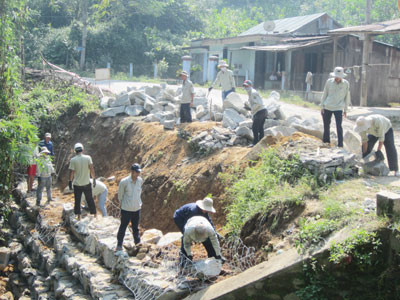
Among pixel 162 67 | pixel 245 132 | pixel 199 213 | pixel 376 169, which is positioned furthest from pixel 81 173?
pixel 162 67

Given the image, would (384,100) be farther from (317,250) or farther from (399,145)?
(317,250)

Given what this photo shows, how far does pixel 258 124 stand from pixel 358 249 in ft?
17.9

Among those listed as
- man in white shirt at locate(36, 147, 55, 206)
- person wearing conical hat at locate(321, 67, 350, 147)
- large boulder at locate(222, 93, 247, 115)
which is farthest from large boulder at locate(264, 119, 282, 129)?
man in white shirt at locate(36, 147, 55, 206)

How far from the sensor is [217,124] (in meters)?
13.2

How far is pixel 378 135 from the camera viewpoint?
9242 millimetres

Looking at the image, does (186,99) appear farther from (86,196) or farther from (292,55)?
(292,55)

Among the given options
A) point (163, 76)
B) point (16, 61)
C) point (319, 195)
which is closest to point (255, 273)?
point (319, 195)

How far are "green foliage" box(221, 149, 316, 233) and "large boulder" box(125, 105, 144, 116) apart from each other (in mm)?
7536

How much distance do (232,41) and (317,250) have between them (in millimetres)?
22598

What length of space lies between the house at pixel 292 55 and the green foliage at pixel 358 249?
13035 millimetres

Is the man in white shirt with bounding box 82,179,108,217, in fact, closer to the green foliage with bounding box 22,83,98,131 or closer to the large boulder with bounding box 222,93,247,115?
the large boulder with bounding box 222,93,247,115

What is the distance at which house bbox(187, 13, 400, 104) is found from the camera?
2194 centimetres

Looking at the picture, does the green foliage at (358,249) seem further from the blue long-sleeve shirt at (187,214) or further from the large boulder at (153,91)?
the large boulder at (153,91)

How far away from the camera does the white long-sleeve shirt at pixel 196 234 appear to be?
7109 mm
